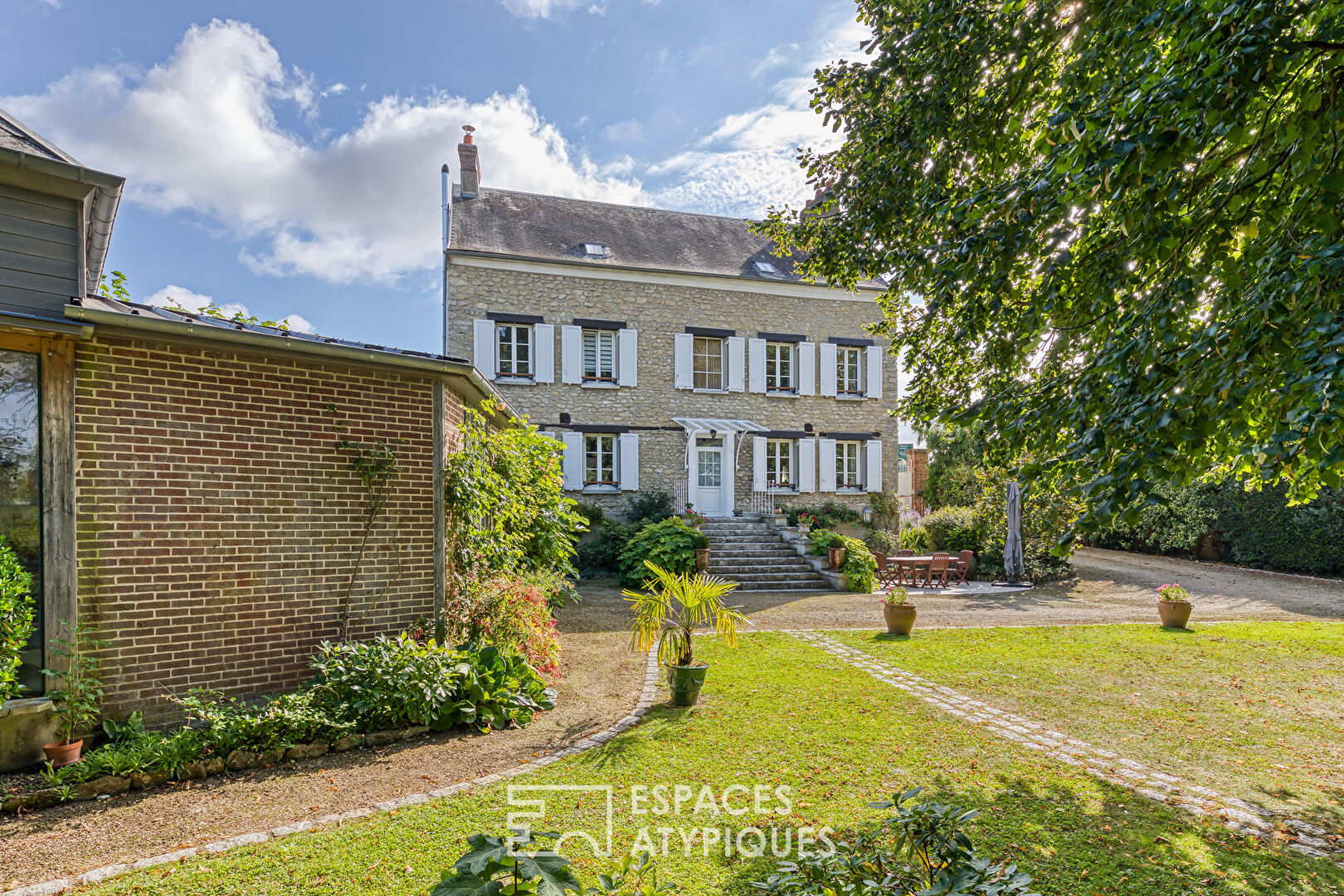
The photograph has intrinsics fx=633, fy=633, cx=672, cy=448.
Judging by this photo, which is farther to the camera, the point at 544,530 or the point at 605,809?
the point at 544,530

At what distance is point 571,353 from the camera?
16391mm

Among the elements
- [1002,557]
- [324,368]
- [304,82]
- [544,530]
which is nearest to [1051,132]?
[324,368]

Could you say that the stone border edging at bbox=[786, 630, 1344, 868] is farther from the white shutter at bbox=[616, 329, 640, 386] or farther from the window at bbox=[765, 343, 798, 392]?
the window at bbox=[765, 343, 798, 392]

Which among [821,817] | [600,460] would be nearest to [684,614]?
[821,817]

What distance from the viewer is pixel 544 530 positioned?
8586 mm

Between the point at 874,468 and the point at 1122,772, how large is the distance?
14480 millimetres

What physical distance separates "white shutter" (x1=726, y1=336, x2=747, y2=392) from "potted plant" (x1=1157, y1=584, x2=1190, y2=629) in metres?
10.7

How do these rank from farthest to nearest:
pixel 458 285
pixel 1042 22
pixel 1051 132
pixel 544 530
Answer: pixel 458 285 < pixel 544 530 < pixel 1042 22 < pixel 1051 132

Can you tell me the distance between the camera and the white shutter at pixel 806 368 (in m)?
18.3

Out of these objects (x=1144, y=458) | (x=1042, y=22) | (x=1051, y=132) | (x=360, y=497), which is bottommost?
(x=360, y=497)

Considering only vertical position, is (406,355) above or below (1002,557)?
above

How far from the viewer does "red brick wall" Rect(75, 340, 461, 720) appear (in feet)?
15.1

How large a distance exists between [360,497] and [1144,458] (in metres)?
5.72

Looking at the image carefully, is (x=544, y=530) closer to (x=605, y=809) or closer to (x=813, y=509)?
(x=605, y=809)
